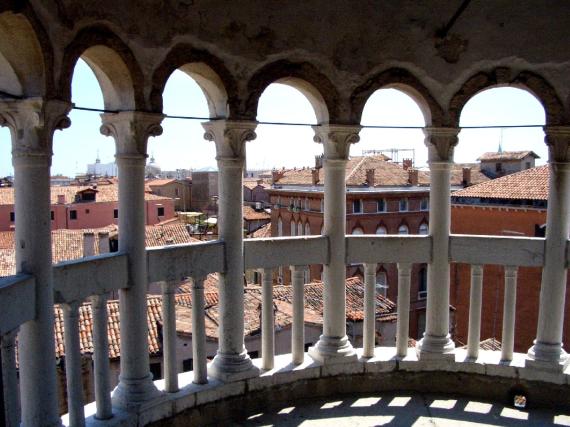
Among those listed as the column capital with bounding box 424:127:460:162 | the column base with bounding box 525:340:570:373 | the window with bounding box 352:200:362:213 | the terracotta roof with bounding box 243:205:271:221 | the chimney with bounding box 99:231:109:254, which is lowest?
the terracotta roof with bounding box 243:205:271:221

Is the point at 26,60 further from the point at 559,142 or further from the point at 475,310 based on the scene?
the point at 559,142

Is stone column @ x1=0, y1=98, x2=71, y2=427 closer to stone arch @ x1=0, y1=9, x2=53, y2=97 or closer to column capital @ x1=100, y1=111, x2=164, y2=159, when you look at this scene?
stone arch @ x1=0, y1=9, x2=53, y2=97

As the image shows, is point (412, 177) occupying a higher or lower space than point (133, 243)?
lower

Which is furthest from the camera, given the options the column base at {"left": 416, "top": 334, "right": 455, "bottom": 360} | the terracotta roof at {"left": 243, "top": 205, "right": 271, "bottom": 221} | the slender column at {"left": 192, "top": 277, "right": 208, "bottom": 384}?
the terracotta roof at {"left": 243, "top": 205, "right": 271, "bottom": 221}

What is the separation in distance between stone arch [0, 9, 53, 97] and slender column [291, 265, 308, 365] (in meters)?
4.12

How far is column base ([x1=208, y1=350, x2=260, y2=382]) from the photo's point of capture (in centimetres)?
769

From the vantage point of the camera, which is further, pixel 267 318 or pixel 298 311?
pixel 298 311

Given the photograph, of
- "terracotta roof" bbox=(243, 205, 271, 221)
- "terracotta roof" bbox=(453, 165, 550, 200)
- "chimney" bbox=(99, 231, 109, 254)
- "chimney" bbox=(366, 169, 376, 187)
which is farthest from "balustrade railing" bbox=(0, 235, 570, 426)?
"terracotta roof" bbox=(243, 205, 271, 221)

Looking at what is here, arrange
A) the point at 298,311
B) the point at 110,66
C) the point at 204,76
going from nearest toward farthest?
the point at 110,66 → the point at 204,76 → the point at 298,311

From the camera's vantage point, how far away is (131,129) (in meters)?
6.48

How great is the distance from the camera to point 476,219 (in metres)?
33.3

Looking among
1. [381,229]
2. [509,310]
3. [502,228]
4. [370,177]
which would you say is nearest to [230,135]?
[509,310]

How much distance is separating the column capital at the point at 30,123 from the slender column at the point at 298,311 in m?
3.86

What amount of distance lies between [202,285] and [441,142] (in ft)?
12.9
